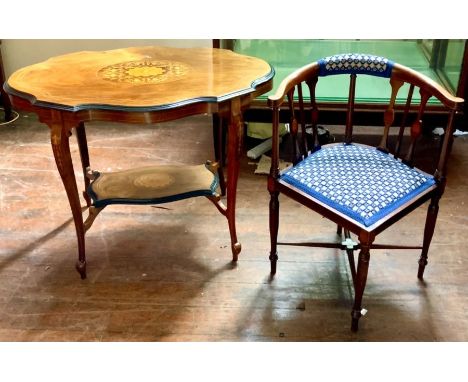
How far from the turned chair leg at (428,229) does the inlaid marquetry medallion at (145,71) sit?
1.06m

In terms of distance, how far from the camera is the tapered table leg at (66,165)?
1815 millimetres

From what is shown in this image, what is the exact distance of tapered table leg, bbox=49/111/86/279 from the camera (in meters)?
1.81

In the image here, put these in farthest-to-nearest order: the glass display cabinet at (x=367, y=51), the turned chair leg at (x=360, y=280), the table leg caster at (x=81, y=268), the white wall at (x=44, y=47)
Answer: the white wall at (x=44, y=47) → the glass display cabinet at (x=367, y=51) → the table leg caster at (x=81, y=268) → the turned chair leg at (x=360, y=280)

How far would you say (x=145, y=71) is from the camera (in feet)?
6.95

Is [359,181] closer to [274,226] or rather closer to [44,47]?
[274,226]

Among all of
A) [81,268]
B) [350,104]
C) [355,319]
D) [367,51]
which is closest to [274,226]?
[355,319]

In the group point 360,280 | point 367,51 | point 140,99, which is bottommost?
point 360,280

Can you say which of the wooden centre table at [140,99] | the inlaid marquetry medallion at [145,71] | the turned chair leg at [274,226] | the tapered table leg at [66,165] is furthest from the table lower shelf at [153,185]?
the inlaid marquetry medallion at [145,71]

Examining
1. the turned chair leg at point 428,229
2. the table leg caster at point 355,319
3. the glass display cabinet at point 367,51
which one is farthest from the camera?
the glass display cabinet at point 367,51

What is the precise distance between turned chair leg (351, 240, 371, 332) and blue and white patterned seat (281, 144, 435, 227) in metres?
0.09

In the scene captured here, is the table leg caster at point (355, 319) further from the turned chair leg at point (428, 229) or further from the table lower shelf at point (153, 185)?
the table lower shelf at point (153, 185)

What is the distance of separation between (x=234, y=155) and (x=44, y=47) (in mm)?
2433

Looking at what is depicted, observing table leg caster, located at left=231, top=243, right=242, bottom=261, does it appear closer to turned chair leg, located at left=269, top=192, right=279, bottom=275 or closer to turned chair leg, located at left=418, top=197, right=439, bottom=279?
turned chair leg, located at left=269, top=192, right=279, bottom=275
